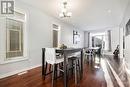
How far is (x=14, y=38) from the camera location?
3537mm

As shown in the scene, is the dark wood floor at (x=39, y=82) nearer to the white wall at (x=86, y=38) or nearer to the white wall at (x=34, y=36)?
the white wall at (x=34, y=36)

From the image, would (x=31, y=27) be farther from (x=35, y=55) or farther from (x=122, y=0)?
(x=122, y=0)

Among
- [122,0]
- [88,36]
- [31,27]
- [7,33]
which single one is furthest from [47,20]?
[88,36]

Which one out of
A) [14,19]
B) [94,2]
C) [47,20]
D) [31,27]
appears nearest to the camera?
[14,19]

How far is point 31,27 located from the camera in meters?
4.15

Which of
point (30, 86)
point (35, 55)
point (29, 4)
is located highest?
point (29, 4)

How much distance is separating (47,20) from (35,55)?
184 cm

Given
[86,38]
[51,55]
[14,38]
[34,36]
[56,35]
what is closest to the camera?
[51,55]

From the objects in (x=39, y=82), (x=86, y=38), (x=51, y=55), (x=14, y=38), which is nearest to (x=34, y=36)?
(x=14, y=38)

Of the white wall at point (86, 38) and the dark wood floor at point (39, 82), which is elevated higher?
the white wall at point (86, 38)

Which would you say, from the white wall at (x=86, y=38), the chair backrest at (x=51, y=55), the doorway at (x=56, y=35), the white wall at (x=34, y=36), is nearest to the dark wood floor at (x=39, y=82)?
the white wall at (x=34, y=36)

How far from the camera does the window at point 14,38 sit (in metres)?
3.29

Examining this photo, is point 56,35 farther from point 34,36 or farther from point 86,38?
point 86,38

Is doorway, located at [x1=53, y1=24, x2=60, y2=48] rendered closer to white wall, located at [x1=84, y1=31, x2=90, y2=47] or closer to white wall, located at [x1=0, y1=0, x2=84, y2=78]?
white wall, located at [x1=0, y1=0, x2=84, y2=78]
